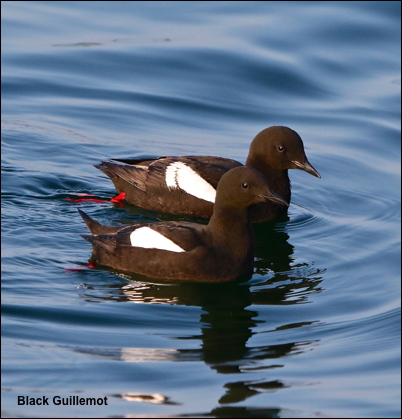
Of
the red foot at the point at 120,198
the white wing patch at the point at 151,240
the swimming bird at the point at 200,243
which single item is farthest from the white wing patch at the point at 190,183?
the white wing patch at the point at 151,240

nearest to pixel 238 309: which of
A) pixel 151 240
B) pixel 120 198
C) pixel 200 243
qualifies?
pixel 200 243

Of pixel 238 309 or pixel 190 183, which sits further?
pixel 190 183

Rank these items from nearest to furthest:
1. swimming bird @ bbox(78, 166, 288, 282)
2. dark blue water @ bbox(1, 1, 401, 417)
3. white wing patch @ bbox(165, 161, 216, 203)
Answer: dark blue water @ bbox(1, 1, 401, 417) < swimming bird @ bbox(78, 166, 288, 282) < white wing patch @ bbox(165, 161, 216, 203)

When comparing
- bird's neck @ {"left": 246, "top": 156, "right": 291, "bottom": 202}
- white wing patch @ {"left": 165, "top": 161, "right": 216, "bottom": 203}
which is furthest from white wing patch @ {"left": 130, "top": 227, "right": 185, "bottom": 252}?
bird's neck @ {"left": 246, "top": 156, "right": 291, "bottom": 202}

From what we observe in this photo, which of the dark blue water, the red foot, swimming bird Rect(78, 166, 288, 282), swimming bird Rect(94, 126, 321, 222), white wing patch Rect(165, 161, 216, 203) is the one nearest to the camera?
the dark blue water

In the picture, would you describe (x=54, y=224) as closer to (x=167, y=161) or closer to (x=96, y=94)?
(x=167, y=161)

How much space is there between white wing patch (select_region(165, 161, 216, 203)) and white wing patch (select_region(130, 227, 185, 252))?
168 cm

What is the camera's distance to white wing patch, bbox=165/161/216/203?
10977 millimetres

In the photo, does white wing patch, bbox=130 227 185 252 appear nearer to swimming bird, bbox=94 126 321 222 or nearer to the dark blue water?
the dark blue water

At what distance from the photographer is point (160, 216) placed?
1129 cm

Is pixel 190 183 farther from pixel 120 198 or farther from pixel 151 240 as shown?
pixel 151 240

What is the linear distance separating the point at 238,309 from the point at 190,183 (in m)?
2.51

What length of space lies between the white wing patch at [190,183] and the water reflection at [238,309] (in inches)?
32.1

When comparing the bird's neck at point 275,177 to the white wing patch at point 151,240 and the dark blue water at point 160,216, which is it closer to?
the dark blue water at point 160,216
